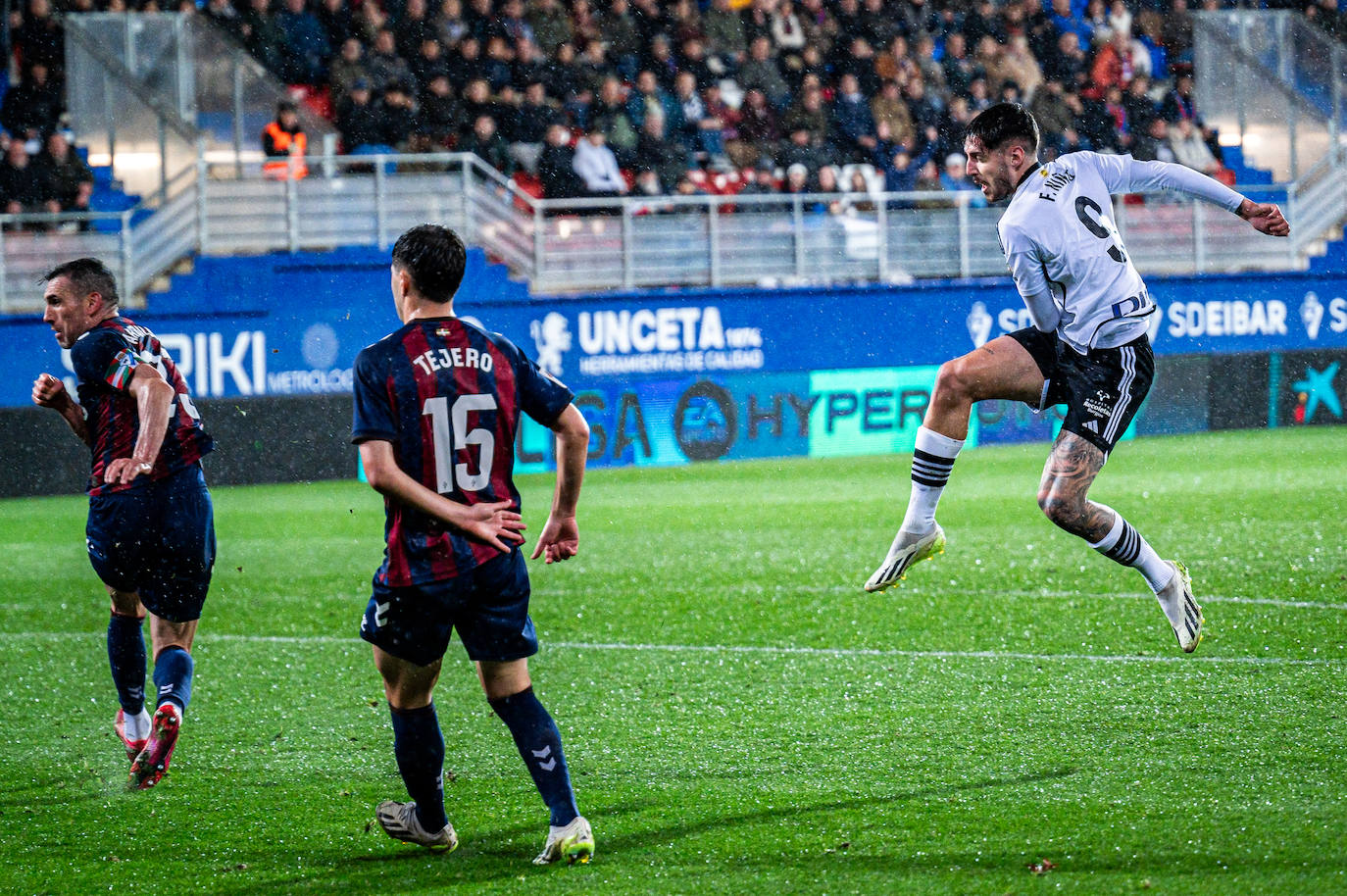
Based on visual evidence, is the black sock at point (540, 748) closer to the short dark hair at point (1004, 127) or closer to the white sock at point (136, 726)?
the white sock at point (136, 726)

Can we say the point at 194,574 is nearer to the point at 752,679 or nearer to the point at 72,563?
the point at 752,679

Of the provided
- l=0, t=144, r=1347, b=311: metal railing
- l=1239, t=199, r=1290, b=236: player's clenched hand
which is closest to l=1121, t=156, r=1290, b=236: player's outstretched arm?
l=1239, t=199, r=1290, b=236: player's clenched hand

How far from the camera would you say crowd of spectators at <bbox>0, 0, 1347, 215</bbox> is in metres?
16.8

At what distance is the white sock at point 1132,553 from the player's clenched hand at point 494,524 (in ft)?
7.81

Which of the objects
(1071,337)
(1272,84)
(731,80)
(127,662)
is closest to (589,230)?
(731,80)

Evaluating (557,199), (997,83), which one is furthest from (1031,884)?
(997,83)

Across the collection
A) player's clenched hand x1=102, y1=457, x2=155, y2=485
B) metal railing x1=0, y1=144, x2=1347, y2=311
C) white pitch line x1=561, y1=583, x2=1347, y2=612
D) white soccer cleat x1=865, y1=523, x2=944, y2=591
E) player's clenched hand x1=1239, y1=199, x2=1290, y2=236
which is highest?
metal railing x1=0, y1=144, x2=1347, y2=311

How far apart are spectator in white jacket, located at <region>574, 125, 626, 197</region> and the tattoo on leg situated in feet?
39.5

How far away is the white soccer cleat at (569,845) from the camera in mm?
3977

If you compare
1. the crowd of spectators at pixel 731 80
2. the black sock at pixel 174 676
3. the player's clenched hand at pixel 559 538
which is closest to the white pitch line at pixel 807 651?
the black sock at pixel 174 676

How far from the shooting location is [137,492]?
5.15 metres

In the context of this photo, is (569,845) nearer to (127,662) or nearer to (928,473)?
(127,662)

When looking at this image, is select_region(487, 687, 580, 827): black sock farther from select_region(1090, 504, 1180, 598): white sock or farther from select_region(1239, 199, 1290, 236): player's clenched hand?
select_region(1239, 199, 1290, 236): player's clenched hand

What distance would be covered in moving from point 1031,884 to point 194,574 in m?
2.93
